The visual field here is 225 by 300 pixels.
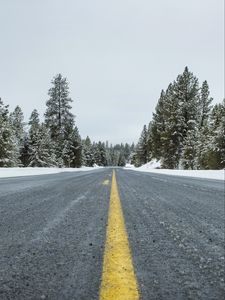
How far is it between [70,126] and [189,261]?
56321mm

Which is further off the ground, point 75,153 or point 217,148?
point 75,153

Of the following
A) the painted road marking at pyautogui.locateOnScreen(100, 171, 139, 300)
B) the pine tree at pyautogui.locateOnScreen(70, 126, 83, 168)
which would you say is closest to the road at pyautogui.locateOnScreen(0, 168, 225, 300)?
the painted road marking at pyautogui.locateOnScreen(100, 171, 139, 300)

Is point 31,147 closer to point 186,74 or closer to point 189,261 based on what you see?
point 186,74

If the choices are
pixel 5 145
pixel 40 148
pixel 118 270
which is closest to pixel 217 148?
pixel 5 145

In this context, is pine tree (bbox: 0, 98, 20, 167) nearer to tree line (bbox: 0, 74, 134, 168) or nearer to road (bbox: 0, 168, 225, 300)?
tree line (bbox: 0, 74, 134, 168)

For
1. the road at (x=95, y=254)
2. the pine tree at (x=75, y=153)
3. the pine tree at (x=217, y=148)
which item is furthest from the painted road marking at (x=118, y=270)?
the pine tree at (x=75, y=153)

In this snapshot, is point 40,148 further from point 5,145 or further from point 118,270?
point 118,270

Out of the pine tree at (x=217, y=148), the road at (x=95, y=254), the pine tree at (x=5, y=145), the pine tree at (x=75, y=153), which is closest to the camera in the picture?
the road at (x=95, y=254)

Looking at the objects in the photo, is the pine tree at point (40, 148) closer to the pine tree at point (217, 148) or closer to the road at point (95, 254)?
the pine tree at point (217, 148)

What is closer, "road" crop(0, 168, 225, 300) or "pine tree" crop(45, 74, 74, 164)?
"road" crop(0, 168, 225, 300)

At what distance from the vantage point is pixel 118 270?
1.64m

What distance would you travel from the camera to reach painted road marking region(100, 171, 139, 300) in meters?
1.34

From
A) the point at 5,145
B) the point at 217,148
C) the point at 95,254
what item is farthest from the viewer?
the point at 5,145

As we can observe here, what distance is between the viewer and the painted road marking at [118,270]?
4.41 feet
